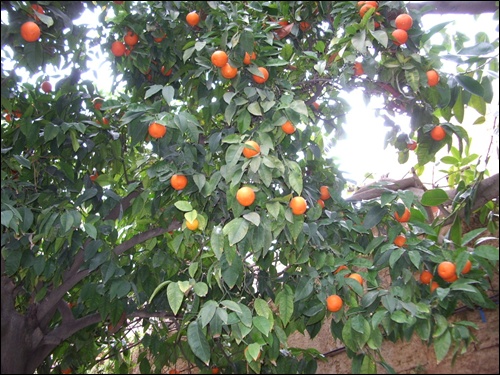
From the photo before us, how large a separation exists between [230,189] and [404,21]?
2.66ft

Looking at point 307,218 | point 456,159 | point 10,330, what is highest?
point 456,159

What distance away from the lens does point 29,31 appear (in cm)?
165

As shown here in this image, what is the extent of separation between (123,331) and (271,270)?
1019 mm

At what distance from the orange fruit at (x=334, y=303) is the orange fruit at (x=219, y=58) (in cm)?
84

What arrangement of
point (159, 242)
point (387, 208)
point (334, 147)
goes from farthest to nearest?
1. point (334, 147)
2. point (159, 242)
3. point (387, 208)

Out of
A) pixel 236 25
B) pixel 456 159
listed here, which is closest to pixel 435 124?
pixel 456 159

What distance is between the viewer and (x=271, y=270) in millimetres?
2029

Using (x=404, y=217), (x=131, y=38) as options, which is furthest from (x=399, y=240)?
(x=131, y=38)

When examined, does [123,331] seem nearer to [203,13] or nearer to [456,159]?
[203,13]

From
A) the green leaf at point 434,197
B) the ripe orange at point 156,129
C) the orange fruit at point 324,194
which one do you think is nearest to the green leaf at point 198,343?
the ripe orange at point 156,129

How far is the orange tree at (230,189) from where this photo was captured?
1588mm

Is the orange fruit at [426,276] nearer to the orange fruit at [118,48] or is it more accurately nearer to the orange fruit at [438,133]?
the orange fruit at [438,133]

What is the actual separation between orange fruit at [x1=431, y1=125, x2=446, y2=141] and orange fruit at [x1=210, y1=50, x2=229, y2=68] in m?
0.79

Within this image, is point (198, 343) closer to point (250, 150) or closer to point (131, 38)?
point (250, 150)
